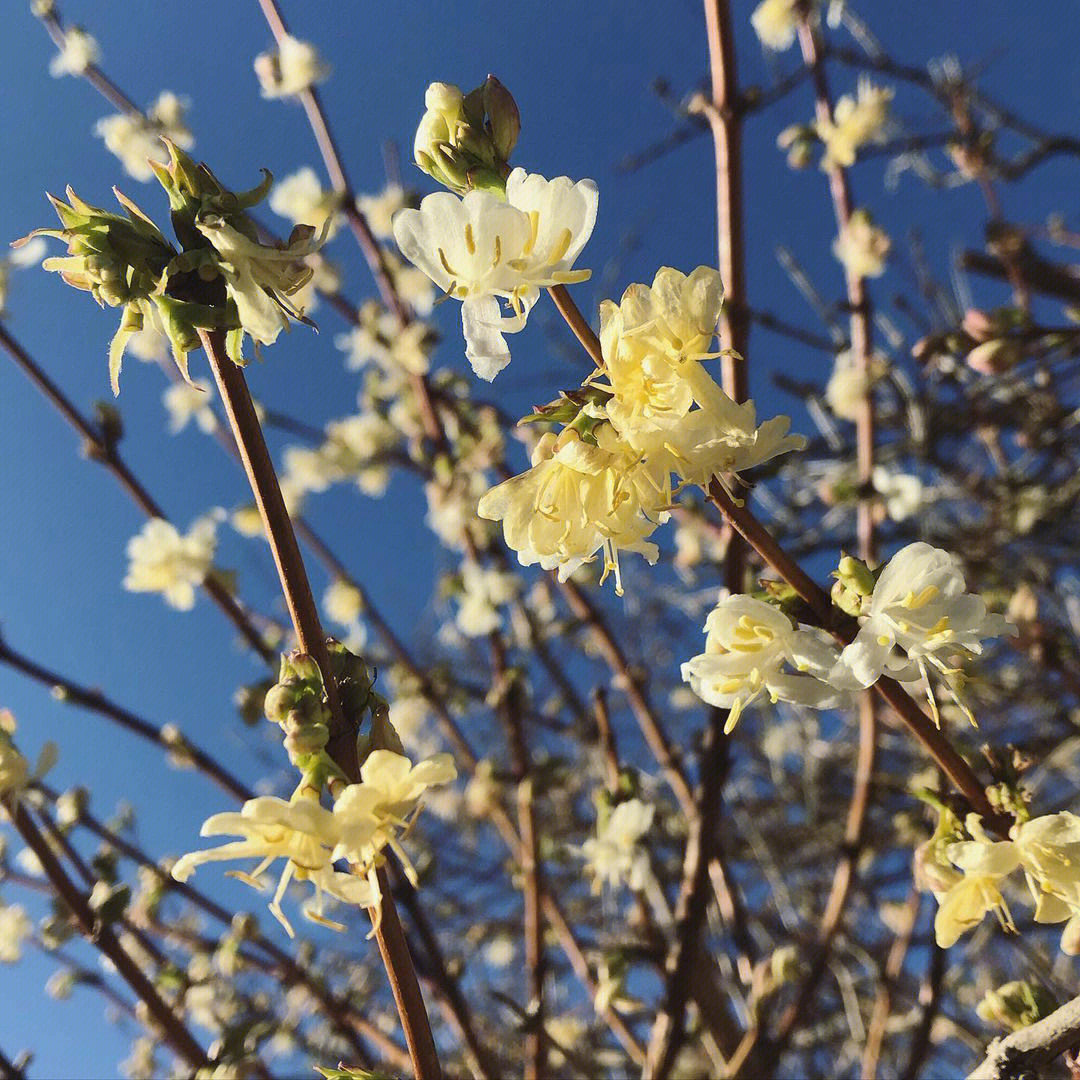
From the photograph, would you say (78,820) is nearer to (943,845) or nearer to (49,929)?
(49,929)

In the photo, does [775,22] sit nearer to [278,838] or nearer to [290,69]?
[290,69]

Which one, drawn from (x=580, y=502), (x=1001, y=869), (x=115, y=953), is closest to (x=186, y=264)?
(x=580, y=502)

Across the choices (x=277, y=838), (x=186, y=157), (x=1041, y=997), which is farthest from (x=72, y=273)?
(x=1041, y=997)

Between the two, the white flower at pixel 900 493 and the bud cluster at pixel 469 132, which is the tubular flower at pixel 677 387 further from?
the white flower at pixel 900 493

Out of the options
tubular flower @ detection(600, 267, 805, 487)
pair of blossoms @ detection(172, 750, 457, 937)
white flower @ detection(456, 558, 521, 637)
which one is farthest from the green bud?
white flower @ detection(456, 558, 521, 637)

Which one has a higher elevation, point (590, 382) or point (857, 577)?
point (590, 382)

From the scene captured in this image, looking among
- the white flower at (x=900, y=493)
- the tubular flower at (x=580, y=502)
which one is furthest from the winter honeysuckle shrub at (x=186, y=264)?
the white flower at (x=900, y=493)

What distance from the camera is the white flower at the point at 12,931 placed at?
103 inches

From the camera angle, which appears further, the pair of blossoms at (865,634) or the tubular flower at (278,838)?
the pair of blossoms at (865,634)

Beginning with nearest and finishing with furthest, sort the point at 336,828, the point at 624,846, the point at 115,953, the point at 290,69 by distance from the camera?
the point at 336,828
the point at 115,953
the point at 624,846
the point at 290,69

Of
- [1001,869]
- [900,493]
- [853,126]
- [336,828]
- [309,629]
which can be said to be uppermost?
[853,126]

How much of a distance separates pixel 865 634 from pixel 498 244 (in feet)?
1.55

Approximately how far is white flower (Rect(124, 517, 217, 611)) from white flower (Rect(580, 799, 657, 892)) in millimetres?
1264

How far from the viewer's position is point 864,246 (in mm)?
2516
